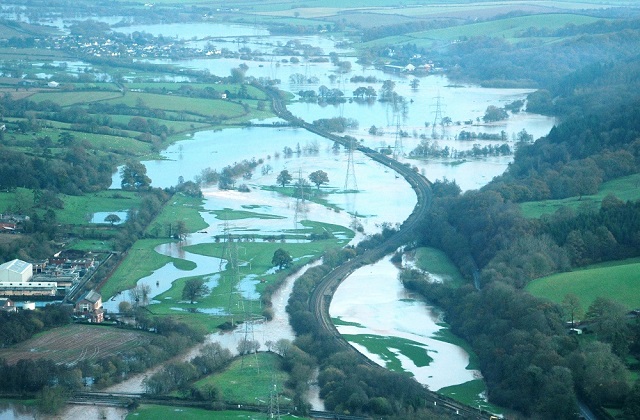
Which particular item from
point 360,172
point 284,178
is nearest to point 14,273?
point 284,178

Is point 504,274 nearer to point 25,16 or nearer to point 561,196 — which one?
point 561,196

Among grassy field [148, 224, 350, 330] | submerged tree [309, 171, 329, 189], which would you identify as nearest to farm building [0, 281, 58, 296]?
grassy field [148, 224, 350, 330]

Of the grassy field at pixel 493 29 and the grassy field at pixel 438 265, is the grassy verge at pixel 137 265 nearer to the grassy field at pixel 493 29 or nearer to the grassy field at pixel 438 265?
the grassy field at pixel 438 265

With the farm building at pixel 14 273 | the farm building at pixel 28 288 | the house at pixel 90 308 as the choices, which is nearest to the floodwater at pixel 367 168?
the house at pixel 90 308

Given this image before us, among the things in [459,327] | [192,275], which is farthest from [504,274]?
[192,275]

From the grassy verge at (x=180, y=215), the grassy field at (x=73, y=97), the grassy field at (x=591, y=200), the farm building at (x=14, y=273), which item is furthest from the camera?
the grassy field at (x=73, y=97)

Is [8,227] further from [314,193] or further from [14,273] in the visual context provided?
[314,193]
